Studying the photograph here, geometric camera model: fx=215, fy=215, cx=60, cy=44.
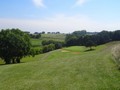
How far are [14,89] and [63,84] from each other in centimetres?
415

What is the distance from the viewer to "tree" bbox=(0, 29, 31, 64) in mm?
55972

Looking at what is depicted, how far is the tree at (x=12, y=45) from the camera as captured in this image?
5597 cm

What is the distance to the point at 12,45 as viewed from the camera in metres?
56.1

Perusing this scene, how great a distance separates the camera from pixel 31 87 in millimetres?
18109

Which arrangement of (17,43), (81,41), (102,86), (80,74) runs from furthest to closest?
(81,41), (17,43), (80,74), (102,86)

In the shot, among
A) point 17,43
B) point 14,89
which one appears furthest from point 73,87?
point 17,43

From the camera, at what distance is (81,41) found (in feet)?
448

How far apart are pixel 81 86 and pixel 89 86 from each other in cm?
65

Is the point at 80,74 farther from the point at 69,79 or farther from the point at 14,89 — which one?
the point at 14,89

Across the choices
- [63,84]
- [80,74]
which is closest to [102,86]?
[63,84]

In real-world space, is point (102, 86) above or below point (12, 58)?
above

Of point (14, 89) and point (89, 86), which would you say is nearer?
point (89, 86)

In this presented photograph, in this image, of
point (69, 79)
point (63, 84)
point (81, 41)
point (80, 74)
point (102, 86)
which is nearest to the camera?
point (102, 86)

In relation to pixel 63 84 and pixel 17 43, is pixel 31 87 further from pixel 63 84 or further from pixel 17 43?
pixel 17 43
